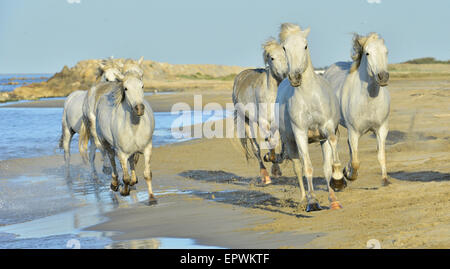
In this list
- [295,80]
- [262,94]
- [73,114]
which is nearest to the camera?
[295,80]

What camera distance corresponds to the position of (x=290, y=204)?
930 centimetres

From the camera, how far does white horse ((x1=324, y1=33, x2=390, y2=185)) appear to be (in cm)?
948

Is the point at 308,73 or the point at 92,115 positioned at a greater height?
the point at 308,73

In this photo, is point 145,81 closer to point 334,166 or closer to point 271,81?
point 271,81

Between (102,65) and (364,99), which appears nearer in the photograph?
(364,99)

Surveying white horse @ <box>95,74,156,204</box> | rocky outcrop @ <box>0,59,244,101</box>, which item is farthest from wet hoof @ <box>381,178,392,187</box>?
rocky outcrop @ <box>0,59,244,101</box>

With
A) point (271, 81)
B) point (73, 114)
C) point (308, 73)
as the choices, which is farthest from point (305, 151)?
point (73, 114)

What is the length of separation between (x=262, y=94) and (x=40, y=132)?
15758mm

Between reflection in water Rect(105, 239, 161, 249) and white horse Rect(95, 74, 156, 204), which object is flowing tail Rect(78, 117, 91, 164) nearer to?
white horse Rect(95, 74, 156, 204)

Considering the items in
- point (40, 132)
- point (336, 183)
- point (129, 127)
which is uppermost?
point (129, 127)

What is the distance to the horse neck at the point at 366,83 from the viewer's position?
9.72 m

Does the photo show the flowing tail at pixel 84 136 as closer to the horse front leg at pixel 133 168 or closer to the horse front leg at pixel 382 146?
the horse front leg at pixel 133 168

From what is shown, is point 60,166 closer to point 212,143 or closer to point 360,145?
point 212,143

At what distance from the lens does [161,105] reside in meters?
39.1
